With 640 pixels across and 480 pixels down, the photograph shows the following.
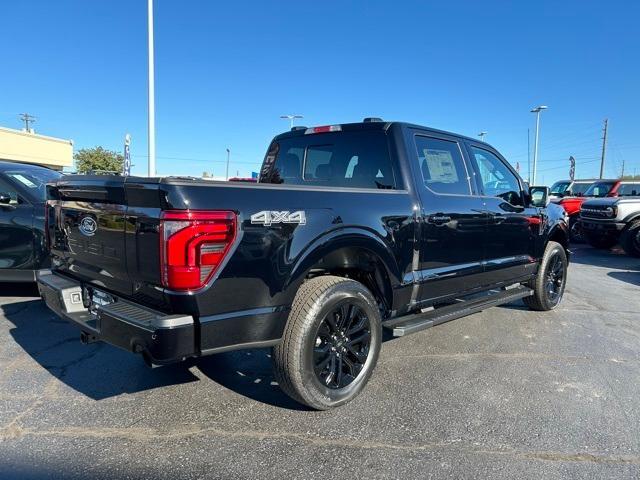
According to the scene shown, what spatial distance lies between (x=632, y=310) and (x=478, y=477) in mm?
4941

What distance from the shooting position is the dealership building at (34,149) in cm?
3425

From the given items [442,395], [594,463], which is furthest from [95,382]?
[594,463]

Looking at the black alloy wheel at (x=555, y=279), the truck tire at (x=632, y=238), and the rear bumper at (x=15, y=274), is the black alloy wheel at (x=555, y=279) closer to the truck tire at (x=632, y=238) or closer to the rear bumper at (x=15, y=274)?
the rear bumper at (x=15, y=274)

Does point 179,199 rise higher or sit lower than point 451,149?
lower

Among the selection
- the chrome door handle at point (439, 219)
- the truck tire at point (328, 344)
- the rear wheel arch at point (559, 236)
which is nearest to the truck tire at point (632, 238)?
the rear wheel arch at point (559, 236)

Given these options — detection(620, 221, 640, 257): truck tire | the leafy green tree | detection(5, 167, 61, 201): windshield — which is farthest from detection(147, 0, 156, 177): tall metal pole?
the leafy green tree

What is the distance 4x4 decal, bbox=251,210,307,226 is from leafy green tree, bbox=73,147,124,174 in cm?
3502

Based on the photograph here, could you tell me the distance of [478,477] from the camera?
249 cm

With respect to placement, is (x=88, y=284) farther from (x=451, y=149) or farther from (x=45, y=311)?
(x=451, y=149)

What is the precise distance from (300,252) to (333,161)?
1.59 m

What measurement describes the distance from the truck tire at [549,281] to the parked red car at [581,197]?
321 inches

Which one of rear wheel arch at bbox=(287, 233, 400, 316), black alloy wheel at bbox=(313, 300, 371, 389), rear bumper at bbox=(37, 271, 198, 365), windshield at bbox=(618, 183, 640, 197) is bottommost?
black alloy wheel at bbox=(313, 300, 371, 389)

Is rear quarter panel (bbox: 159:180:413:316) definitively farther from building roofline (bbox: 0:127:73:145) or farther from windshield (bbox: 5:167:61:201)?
building roofline (bbox: 0:127:73:145)

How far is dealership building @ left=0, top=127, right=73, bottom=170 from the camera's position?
3425cm
